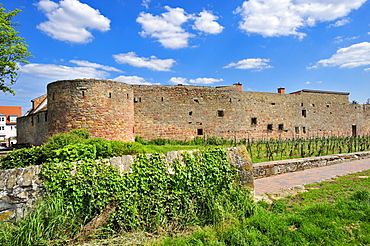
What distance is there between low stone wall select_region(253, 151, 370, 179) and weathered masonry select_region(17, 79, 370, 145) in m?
11.0

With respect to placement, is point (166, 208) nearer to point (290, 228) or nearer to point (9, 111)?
point (290, 228)

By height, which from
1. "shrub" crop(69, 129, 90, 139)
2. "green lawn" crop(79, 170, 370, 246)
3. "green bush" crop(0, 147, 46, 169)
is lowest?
A: "green lawn" crop(79, 170, 370, 246)

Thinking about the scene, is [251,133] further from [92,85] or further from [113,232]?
[113,232]

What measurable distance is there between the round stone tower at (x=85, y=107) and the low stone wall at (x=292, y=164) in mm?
11056

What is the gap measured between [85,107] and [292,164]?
42.7ft

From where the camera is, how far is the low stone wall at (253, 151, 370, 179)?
7.40m

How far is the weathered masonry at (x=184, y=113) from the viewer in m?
15.0

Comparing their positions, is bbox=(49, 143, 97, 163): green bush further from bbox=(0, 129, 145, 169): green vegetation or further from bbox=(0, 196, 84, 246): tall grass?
bbox=(0, 196, 84, 246): tall grass

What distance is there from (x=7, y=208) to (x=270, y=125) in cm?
2469

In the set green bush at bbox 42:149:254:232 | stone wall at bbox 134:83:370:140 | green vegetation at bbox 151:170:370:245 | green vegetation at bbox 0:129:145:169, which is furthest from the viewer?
stone wall at bbox 134:83:370:140

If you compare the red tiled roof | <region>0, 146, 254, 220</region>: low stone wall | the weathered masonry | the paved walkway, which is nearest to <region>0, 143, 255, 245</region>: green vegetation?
<region>0, 146, 254, 220</region>: low stone wall

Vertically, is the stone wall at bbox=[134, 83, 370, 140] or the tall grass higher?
the stone wall at bbox=[134, 83, 370, 140]

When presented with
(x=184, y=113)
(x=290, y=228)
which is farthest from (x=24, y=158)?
(x=184, y=113)

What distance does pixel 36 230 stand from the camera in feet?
9.90
